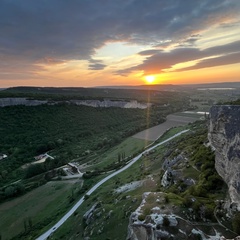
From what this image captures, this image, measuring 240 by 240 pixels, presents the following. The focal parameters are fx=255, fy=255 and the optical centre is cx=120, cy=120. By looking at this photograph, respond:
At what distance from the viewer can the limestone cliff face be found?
20.9 meters

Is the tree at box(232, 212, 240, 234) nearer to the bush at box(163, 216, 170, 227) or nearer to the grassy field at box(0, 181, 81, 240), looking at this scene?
the bush at box(163, 216, 170, 227)

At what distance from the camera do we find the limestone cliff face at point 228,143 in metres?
20.9

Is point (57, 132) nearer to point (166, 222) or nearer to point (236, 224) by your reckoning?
point (166, 222)

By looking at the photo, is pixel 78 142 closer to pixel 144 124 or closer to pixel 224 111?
pixel 144 124

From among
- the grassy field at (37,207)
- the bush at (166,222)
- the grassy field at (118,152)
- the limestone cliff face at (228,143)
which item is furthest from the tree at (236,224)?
the grassy field at (118,152)

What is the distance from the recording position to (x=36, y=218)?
45.2 m

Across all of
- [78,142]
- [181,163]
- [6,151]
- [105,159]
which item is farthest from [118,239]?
[78,142]

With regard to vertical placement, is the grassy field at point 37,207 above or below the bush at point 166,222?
below

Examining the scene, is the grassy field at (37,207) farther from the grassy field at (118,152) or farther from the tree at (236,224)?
the tree at (236,224)

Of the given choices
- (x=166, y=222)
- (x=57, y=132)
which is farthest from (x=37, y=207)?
(x=57, y=132)

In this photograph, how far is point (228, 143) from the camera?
22828mm

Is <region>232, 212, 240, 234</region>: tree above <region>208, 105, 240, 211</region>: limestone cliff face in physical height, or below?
below

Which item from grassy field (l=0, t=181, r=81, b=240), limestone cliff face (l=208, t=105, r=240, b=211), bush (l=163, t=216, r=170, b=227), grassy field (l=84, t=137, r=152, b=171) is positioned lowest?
grassy field (l=0, t=181, r=81, b=240)

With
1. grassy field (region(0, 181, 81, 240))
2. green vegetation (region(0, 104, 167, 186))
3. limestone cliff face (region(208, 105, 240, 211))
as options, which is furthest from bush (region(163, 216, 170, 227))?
green vegetation (region(0, 104, 167, 186))
